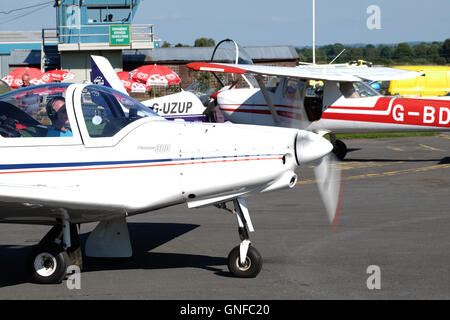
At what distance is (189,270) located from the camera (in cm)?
750

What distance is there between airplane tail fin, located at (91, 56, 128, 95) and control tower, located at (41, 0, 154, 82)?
128ft

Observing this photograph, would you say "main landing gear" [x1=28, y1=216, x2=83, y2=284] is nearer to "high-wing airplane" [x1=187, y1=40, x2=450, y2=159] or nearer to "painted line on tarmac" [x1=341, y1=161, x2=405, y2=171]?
"high-wing airplane" [x1=187, y1=40, x2=450, y2=159]

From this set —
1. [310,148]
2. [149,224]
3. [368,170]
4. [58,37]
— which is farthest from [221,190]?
[58,37]

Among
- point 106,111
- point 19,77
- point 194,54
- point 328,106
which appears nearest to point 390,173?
point 328,106

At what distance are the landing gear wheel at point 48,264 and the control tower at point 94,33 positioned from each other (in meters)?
43.5

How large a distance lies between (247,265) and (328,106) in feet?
33.6

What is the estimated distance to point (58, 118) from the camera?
7102 millimetres

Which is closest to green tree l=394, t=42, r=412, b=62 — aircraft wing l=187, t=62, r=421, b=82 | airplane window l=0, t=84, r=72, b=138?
aircraft wing l=187, t=62, r=421, b=82

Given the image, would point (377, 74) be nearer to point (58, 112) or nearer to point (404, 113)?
point (404, 113)

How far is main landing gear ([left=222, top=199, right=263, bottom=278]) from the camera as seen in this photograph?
7.08m

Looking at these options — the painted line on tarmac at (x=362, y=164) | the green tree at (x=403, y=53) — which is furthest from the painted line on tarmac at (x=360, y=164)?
the green tree at (x=403, y=53)

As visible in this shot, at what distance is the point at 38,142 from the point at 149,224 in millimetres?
3509
